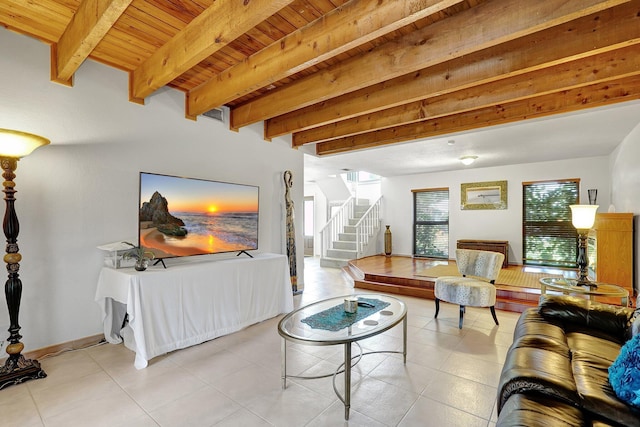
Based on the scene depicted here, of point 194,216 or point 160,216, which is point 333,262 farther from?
point 160,216

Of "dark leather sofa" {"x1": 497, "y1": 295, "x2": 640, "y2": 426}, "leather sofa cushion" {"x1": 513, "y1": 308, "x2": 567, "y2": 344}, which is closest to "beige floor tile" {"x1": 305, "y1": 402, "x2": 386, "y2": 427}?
"dark leather sofa" {"x1": 497, "y1": 295, "x2": 640, "y2": 426}

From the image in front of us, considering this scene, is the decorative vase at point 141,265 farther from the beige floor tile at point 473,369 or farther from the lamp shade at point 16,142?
the beige floor tile at point 473,369

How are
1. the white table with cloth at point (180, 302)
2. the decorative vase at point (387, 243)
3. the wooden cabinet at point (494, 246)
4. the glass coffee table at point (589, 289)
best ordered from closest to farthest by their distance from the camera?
1. the white table with cloth at point (180, 302)
2. the glass coffee table at point (589, 289)
3. the wooden cabinet at point (494, 246)
4. the decorative vase at point (387, 243)

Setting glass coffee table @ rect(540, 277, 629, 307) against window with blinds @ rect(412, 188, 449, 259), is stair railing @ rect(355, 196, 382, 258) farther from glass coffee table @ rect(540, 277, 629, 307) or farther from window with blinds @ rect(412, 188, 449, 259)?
glass coffee table @ rect(540, 277, 629, 307)

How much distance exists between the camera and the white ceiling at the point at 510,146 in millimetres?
3941

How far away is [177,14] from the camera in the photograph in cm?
230

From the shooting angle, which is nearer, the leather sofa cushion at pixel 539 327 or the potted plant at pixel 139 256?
the leather sofa cushion at pixel 539 327

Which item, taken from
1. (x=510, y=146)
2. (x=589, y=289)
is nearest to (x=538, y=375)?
(x=589, y=289)

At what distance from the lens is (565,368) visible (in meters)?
1.56

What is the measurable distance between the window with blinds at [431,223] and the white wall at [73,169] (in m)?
6.43

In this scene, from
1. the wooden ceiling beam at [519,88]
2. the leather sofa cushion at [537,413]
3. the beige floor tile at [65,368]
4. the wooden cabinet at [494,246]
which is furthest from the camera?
the wooden cabinet at [494,246]

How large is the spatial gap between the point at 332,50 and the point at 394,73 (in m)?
0.63

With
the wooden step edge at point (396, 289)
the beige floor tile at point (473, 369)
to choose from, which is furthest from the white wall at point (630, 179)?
the beige floor tile at point (473, 369)

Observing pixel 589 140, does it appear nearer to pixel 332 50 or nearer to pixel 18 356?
pixel 332 50
